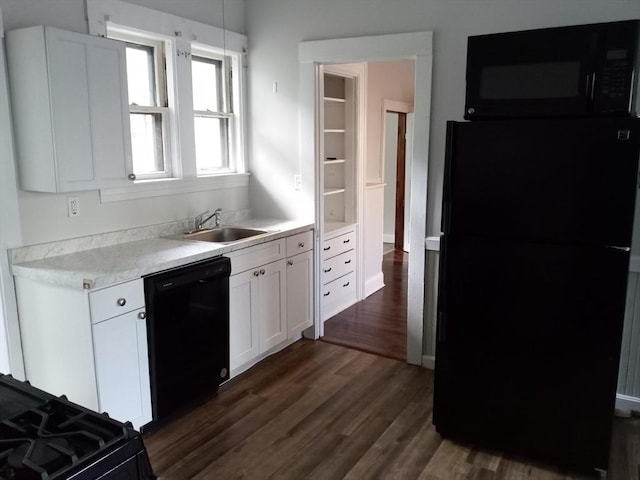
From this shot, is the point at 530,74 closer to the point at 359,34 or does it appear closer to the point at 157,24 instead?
the point at 359,34

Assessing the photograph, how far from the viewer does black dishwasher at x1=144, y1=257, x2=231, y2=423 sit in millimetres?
2764

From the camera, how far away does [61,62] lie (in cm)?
255

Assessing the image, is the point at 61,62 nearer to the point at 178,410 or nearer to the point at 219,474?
the point at 178,410

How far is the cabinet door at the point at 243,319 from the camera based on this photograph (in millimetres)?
3307

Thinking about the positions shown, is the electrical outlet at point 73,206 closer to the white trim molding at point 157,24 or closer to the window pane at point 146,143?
the window pane at point 146,143

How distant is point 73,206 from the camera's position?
9.78 feet

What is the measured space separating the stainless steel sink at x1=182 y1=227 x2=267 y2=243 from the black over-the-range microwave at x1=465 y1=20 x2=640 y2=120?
1758mm

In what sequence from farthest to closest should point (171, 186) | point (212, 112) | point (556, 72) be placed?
point (212, 112), point (171, 186), point (556, 72)

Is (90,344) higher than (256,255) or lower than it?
lower

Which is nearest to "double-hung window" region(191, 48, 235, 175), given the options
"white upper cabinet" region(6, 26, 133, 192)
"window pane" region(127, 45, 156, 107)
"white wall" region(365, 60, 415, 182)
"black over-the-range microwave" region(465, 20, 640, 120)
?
"window pane" region(127, 45, 156, 107)

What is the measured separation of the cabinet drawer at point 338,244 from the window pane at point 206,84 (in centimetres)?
137

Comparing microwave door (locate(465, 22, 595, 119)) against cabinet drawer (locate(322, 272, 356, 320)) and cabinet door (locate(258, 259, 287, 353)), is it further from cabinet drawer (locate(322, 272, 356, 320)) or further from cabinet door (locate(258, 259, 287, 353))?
cabinet drawer (locate(322, 272, 356, 320))

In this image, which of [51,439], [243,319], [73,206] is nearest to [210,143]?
[73,206]

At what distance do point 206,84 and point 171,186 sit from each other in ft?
2.94
